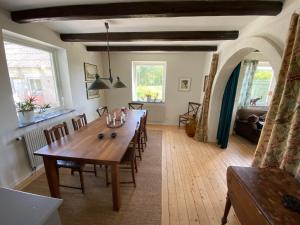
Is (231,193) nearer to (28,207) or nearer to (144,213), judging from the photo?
(144,213)

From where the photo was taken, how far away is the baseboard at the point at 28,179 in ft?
7.53

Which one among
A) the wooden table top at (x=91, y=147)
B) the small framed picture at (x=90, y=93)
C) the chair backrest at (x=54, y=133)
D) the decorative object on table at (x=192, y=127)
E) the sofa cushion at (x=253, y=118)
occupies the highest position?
the small framed picture at (x=90, y=93)

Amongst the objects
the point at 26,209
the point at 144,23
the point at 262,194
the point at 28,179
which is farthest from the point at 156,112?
the point at 26,209

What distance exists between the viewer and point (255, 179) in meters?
1.35

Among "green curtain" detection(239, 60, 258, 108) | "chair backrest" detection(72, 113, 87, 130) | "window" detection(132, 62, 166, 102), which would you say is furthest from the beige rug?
"green curtain" detection(239, 60, 258, 108)

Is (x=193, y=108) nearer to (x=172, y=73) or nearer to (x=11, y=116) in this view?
(x=172, y=73)

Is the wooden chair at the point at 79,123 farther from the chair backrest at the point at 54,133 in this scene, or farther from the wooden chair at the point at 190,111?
the wooden chair at the point at 190,111

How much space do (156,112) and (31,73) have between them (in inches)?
146

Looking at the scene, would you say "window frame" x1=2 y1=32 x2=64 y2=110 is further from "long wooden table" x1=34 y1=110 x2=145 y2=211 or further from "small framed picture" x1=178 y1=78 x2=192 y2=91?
"small framed picture" x1=178 y1=78 x2=192 y2=91

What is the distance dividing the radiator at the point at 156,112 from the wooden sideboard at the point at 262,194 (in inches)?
155

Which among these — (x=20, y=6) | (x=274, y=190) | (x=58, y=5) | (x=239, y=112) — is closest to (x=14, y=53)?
(x=20, y=6)

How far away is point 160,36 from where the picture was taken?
2.94 metres

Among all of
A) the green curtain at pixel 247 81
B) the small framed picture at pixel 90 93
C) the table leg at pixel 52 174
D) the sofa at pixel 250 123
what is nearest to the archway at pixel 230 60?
the sofa at pixel 250 123

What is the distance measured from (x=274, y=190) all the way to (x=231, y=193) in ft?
1.32
